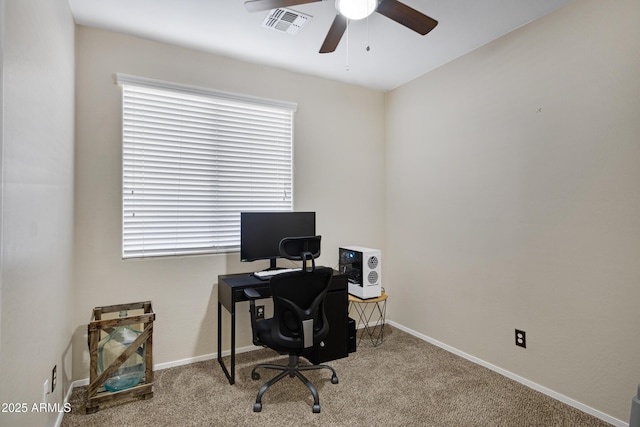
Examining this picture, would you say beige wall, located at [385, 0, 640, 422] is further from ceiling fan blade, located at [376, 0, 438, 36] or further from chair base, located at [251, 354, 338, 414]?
chair base, located at [251, 354, 338, 414]

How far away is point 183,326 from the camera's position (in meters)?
2.84

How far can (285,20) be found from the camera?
242cm

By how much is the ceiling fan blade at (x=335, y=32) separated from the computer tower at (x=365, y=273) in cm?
180

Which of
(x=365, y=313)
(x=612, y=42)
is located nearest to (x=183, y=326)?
(x=365, y=313)

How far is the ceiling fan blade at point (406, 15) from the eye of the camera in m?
1.78

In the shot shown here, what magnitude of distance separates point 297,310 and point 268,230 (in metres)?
0.97

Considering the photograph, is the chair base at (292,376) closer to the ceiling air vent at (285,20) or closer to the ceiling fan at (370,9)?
the ceiling fan at (370,9)

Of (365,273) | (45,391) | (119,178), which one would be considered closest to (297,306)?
(365,273)

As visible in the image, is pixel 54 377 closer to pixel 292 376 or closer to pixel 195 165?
pixel 292 376

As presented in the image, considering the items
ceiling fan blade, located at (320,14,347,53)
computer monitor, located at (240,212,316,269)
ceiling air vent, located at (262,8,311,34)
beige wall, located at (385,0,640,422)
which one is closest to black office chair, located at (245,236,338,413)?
computer monitor, located at (240,212,316,269)

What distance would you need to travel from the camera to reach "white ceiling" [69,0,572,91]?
227cm

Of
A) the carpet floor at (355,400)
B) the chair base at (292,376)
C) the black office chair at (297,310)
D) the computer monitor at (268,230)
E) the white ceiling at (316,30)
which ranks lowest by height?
the carpet floor at (355,400)

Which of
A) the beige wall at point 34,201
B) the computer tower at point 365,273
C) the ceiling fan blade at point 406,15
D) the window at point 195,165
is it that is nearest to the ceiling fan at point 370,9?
the ceiling fan blade at point 406,15

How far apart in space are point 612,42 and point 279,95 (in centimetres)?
252
